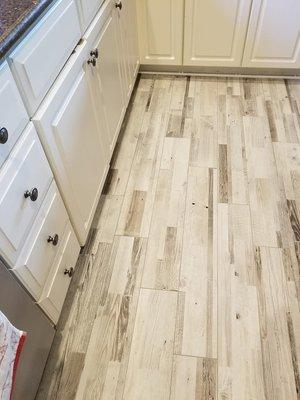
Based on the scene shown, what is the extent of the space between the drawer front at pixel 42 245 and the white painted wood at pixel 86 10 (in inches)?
23.3

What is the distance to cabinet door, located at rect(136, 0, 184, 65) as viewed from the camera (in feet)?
6.17

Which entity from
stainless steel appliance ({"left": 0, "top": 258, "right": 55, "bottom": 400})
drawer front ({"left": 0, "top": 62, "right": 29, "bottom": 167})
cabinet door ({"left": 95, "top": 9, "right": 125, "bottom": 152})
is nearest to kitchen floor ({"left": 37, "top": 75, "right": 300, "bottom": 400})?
stainless steel appliance ({"left": 0, "top": 258, "right": 55, "bottom": 400})

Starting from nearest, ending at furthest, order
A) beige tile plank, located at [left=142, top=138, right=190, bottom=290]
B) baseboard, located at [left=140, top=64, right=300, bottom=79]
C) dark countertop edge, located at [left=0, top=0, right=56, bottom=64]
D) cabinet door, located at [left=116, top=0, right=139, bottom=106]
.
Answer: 1. dark countertop edge, located at [left=0, top=0, right=56, bottom=64]
2. beige tile plank, located at [left=142, top=138, right=190, bottom=290]
3. cabinet door, located at [left=116, top=0, right=139, bottom=106]
4. baseboard, located at [left=140, top=64, right=300, bottom=79]

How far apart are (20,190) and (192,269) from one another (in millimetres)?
779

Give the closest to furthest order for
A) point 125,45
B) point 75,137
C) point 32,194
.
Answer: point 32,194 < point 75,137 < point 125,45

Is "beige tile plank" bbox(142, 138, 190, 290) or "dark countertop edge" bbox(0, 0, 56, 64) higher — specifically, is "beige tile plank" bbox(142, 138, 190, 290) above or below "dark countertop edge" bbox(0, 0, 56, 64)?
below

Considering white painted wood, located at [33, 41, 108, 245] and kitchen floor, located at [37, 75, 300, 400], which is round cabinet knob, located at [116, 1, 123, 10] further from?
kitchen floor, located at [37, 75, 300, 400]

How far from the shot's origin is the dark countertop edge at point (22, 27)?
706 mm

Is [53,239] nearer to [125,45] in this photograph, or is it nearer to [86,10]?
[86,10]

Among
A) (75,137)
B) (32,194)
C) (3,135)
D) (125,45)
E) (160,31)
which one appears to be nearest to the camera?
(3,135)

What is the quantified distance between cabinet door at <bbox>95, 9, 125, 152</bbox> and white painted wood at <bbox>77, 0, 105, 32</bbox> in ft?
0.29

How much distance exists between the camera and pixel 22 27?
29.9 inches

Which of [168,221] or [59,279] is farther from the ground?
[59,279]

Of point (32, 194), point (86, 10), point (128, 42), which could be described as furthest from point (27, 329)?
point (128, 42)
